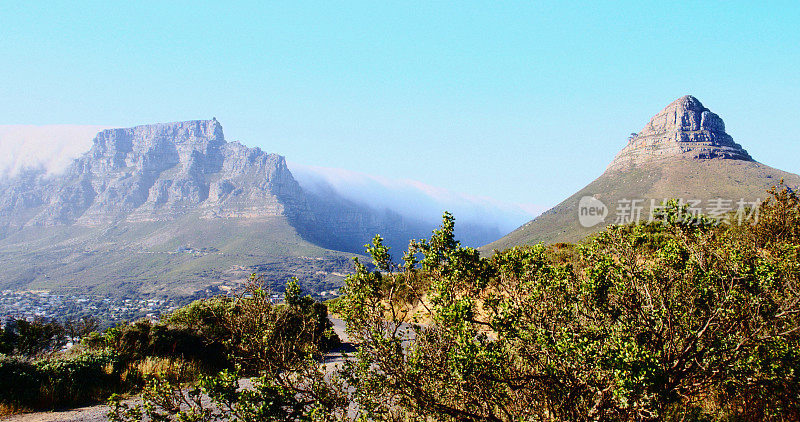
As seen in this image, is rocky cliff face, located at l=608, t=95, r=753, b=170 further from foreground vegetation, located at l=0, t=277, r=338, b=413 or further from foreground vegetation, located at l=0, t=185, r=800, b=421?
foreground vegetation, located at l=0, t=185, r=800, b=421

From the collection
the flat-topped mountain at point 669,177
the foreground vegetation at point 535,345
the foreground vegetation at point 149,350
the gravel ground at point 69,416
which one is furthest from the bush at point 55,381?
the flat-topped mountain at point 669,177

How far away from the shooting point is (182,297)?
108875mm

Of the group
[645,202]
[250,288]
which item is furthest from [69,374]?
[645,202]

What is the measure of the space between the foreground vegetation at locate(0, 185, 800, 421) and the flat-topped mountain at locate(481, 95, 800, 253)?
60483 millimetres

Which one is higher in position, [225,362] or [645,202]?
[645,202]

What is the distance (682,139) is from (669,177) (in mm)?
56546

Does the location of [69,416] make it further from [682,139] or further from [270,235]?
[682,139]

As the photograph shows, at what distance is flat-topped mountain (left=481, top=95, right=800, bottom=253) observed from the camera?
8994cm

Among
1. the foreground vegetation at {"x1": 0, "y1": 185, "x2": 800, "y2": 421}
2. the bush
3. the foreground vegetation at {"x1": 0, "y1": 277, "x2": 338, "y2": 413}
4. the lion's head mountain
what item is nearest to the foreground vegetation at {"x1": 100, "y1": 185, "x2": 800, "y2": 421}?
the foreground vegetation at {"x1": 0, "y1": 185, "x2": 800, "y2": 421}

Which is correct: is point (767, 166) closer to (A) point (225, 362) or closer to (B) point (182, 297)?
(A) point (225, 362)

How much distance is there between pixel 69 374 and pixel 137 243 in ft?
647

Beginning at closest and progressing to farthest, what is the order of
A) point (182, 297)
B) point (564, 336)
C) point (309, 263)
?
point (564, 336) < point (182, 297) < point (309, 263)

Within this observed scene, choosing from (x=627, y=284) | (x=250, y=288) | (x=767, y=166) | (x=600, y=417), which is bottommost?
(x=600, y=417)

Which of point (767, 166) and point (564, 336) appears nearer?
point (564, 336)
